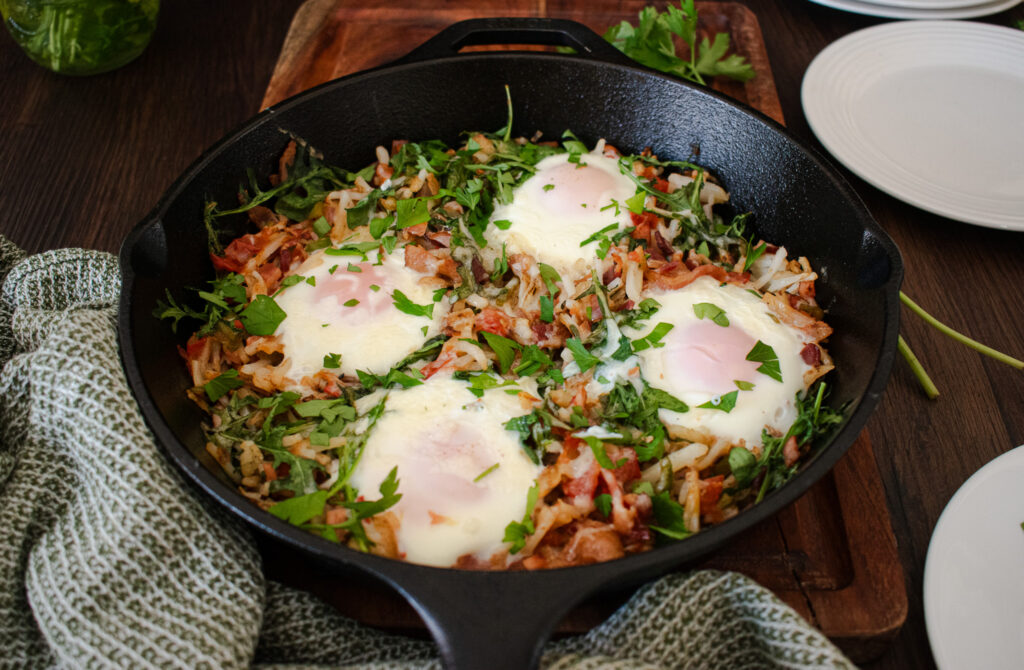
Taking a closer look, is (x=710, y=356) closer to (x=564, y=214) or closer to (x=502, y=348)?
(x=502, y=348)

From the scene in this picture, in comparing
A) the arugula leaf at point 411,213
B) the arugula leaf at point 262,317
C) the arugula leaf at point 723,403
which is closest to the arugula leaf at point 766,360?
the arugula leaf at point 723,403

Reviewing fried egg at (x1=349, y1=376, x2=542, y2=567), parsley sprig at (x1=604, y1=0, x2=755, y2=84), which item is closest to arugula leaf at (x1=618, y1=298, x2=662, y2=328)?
fried egg at (x1=349, y1=376, x2=542, y2=567)

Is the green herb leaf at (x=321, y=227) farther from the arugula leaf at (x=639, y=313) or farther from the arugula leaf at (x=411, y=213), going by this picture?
the arugula leaf at (x=639, y=313)

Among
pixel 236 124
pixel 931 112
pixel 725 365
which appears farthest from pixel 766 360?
pixel 236 124

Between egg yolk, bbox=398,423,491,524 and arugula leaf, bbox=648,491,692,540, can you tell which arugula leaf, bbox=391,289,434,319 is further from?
arugula leaf, bbox=648,491,692,540

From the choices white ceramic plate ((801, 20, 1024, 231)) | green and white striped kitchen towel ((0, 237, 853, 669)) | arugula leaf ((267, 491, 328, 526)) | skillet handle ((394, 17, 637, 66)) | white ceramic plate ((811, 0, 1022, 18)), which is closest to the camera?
green and white striped kitchen towel ((0, 237, 853, 669))
